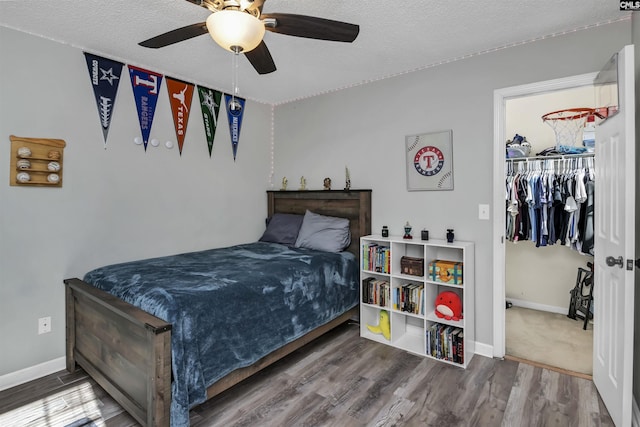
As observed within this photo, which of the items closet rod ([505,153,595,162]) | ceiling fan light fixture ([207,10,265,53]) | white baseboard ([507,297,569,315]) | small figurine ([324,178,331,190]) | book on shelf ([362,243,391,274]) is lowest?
white baseboard ([507,297,569,315])

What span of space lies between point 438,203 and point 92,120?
2.97 meters

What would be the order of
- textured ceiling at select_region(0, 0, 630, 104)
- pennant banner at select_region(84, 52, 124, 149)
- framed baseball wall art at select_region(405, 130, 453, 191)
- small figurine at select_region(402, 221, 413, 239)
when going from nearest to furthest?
textured ceiling at select_region(0, 0, 630, 104) → pennant banner at select_region(84, 52, 124, 149) → framed baseball wall art at select_region(405, 130, 453, 191) → small figurine at select_region(402, 221, 413, 239)

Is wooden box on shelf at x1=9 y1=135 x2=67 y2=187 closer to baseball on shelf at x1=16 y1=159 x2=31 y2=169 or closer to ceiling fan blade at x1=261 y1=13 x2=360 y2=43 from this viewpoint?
baseball on shelf at x1=16 y1=159 x2=31 y2=169

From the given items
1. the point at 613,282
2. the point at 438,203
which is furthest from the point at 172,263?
the point at 613,282

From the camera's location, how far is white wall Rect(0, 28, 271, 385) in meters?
2.30

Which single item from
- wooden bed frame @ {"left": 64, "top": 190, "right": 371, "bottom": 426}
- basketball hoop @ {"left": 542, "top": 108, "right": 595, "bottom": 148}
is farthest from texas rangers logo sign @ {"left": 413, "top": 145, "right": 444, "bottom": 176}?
wooden bed frame @ {"left": 64, "top": 190, "right": 371, "bottom": 426}

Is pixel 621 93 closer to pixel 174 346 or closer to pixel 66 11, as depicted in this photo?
pixel 174 346

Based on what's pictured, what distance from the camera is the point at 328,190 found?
3637 mm

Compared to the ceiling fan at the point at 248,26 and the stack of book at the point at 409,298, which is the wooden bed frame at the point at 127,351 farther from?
the ceiling fan at the point at 248,26

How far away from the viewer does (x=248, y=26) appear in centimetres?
150

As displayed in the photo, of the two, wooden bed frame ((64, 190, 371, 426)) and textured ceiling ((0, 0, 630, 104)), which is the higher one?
textured ceiling ((0, 0, 630, 104))

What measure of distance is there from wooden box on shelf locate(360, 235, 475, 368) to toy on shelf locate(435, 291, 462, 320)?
0.02 meters

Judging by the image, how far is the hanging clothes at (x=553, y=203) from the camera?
3059 millimetres

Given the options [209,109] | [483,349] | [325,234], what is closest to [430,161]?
[325,234]
